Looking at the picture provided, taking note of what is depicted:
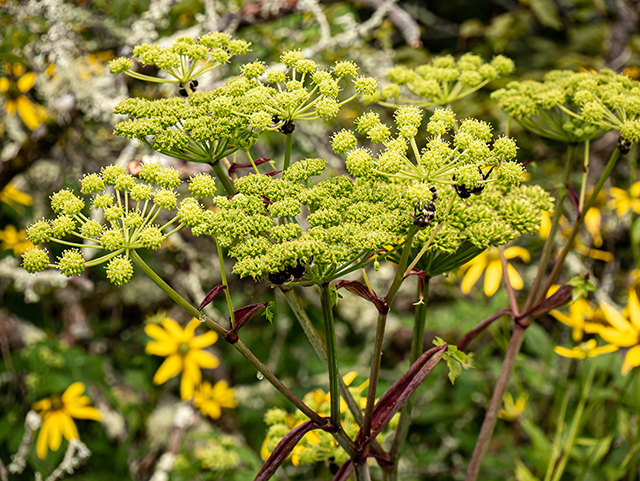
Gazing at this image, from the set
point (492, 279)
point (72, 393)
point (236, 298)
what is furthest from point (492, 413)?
point (72, 393)

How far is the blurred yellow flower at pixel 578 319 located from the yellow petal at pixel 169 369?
1587 mm

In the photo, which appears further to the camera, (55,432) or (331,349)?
(55,432)

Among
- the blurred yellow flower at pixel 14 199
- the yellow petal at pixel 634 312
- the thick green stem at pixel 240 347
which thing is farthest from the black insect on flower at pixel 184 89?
the blurred yellow flower at pixel 14 199

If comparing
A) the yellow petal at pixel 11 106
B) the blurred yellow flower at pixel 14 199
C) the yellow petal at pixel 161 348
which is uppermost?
the yellow petal at pixel 11 106

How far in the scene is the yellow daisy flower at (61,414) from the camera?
209cm

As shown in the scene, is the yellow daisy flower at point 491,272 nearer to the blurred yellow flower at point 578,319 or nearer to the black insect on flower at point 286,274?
the blurred yellow flower at point 578,319

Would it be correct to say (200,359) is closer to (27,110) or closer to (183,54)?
(27,110)

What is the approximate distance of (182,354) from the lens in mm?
2332

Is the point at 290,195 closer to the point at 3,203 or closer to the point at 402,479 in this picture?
the point at 402,479

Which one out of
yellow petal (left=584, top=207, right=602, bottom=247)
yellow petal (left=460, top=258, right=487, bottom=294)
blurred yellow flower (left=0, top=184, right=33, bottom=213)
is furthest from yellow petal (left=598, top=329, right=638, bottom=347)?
blurred yellow flower (left=0, top=184, right=33, bottom=213)

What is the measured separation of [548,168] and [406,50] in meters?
1.03

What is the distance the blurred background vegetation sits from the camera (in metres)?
1.80

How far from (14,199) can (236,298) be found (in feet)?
3.82

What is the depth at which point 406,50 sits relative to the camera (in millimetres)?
2420
